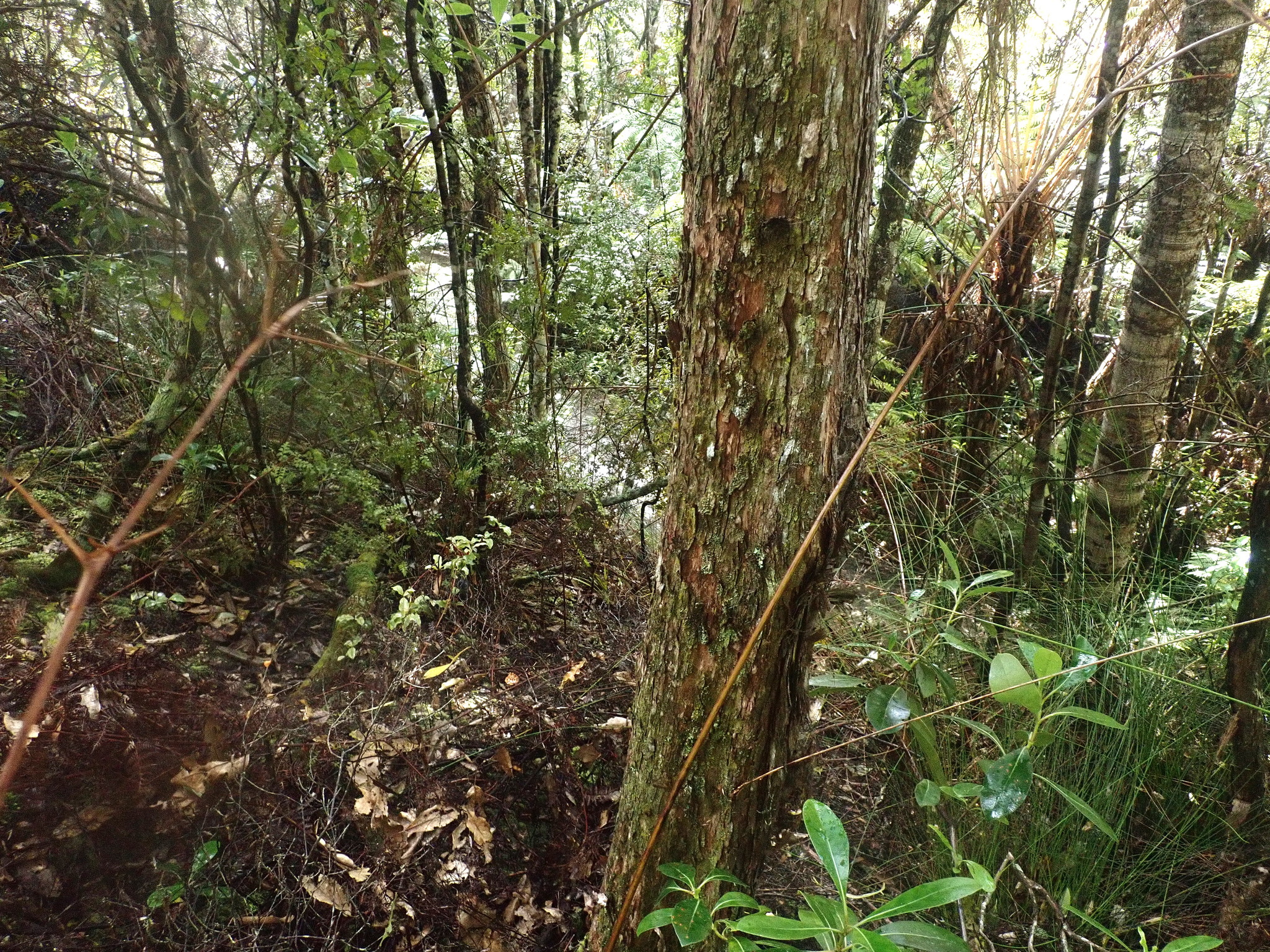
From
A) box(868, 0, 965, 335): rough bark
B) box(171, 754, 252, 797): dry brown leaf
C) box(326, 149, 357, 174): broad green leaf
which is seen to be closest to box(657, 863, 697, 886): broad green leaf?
box(171, 754, 252, 797): dry brown leaf

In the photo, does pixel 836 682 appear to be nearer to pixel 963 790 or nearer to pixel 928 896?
pixel 963 790

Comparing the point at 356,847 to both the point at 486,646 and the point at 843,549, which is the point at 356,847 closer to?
the point at 486,646

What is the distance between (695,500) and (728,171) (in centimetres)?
64

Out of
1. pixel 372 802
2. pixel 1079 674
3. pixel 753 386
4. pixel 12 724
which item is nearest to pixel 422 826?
pixel 372 802

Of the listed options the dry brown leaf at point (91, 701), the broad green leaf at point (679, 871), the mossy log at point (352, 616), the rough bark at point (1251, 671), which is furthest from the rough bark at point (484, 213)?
the rough bark at point (1251, 671)

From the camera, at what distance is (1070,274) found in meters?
2.27

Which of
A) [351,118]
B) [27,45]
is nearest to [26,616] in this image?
[351,118]

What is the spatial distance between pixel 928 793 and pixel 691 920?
0.65 metres

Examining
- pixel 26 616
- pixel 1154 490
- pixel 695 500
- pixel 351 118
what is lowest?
pixel 26 616

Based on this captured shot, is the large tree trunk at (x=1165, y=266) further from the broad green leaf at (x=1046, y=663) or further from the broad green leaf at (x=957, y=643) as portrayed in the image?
the broad green leaf at (x=1046, y=663)

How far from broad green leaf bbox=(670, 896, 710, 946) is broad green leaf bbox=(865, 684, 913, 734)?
1.95 feet

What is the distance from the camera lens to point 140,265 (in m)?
2.70

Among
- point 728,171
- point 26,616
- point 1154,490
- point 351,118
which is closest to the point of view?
point 728,171

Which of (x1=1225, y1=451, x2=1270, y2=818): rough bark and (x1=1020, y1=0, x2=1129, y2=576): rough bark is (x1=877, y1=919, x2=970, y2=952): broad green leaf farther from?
(x1=1020, y1=0, x2=1129, y2=576): rough bark
